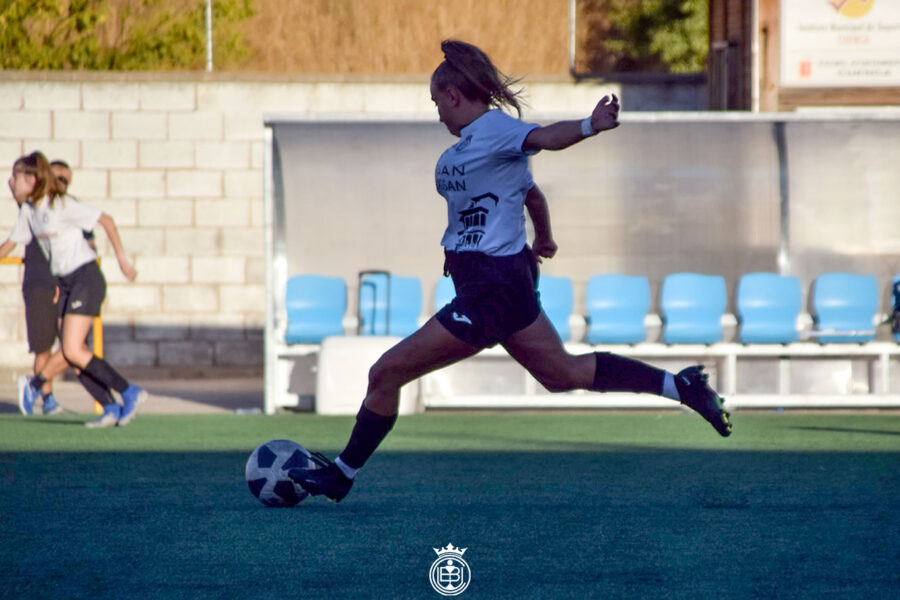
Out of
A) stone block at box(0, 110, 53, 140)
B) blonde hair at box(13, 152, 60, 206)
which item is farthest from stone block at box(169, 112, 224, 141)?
blonde hair at box(13, 152, 60, 206)

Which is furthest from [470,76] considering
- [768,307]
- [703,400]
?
[768,307]

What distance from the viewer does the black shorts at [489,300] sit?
506 centimetres

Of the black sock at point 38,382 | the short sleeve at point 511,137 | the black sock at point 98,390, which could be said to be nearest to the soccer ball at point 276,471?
the short sleeve at point 511,137

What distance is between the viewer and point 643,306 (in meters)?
12.4

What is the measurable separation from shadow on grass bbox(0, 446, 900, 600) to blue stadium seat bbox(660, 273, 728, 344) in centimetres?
438

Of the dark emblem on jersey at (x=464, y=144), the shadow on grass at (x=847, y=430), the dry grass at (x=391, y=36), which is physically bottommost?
the shadow on grass at (x=847, y=430)

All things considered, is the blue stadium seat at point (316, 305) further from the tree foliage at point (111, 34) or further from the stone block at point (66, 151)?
the tree foliage at point (111, 34)

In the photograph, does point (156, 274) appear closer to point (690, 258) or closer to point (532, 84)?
point (532, 84)

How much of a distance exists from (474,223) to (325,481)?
46.9 inches

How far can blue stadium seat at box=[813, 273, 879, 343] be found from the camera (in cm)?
1228

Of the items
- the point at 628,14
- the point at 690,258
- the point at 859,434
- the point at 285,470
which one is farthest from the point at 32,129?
the point at 628,14

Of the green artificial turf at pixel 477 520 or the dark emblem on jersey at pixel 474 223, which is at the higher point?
the dark emblem on jersey at pixel 474 223

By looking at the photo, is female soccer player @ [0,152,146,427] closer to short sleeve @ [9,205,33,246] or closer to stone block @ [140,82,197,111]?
short sleeve @ [9,205,33,246]

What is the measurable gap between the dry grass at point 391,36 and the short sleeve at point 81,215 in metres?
18.5
